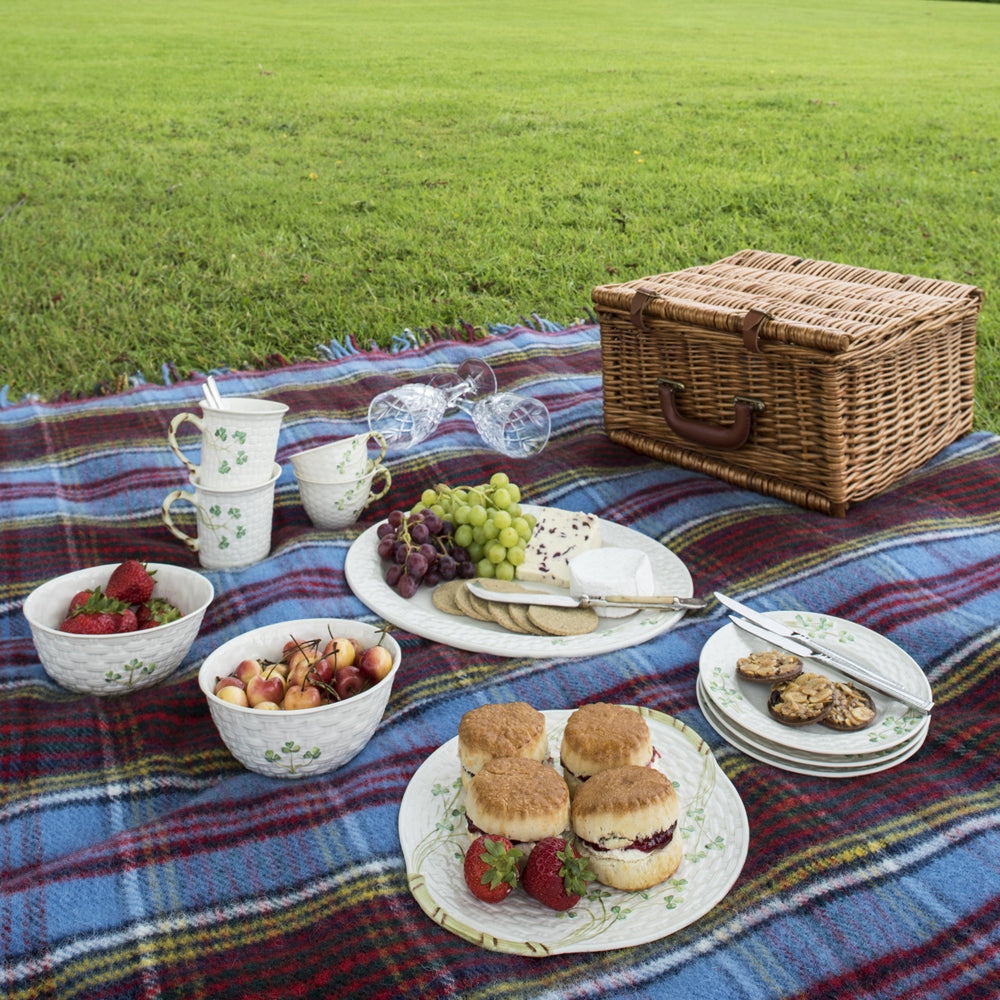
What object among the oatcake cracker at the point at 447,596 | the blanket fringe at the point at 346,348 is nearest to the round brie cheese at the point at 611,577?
the oatcake cracker at the point at 447,596

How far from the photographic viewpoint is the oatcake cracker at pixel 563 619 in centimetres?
206

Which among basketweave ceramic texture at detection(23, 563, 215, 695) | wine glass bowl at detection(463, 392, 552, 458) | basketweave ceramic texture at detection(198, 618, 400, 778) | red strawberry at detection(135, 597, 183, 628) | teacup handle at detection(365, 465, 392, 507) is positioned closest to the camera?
basketweave ceramic texture at detection(198, 618, 400, 778)

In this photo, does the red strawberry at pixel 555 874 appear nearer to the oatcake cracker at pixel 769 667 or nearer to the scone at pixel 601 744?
the scone at pixel 601 744

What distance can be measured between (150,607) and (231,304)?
3.02 meters

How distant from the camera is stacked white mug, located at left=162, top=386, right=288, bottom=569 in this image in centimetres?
229

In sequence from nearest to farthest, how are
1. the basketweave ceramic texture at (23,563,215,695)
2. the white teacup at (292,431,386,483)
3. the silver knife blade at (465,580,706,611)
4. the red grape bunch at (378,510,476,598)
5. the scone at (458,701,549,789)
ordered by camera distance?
the scone at (458,701,549,789)
the basketweave ceramic texture at (23,563,215,695)
the silver knife blade at (465,580,706,611)
the red grape bunch at (378,510,476,598)
the white teacup at (292,431,386,483)

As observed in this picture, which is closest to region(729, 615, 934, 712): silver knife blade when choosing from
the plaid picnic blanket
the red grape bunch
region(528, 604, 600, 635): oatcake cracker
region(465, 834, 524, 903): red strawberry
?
the plaid picnic blanket

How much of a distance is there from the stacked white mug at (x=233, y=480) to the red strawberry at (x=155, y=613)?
363 millimetres

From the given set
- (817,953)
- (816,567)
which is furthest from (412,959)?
(816,567)

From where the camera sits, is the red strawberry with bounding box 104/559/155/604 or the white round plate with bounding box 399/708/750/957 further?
the red strawberry with bounding box 104/559/155/604

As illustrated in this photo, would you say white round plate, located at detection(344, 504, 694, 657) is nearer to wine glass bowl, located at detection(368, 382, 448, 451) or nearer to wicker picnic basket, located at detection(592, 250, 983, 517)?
wicker picnic basket, located at detection(592, 250, 983, 517)

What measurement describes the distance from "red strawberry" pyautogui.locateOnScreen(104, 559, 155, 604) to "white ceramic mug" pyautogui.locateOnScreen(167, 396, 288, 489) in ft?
1.31

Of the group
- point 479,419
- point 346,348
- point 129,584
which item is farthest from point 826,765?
point 346,348

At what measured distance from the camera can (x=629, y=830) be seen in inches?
54.4
